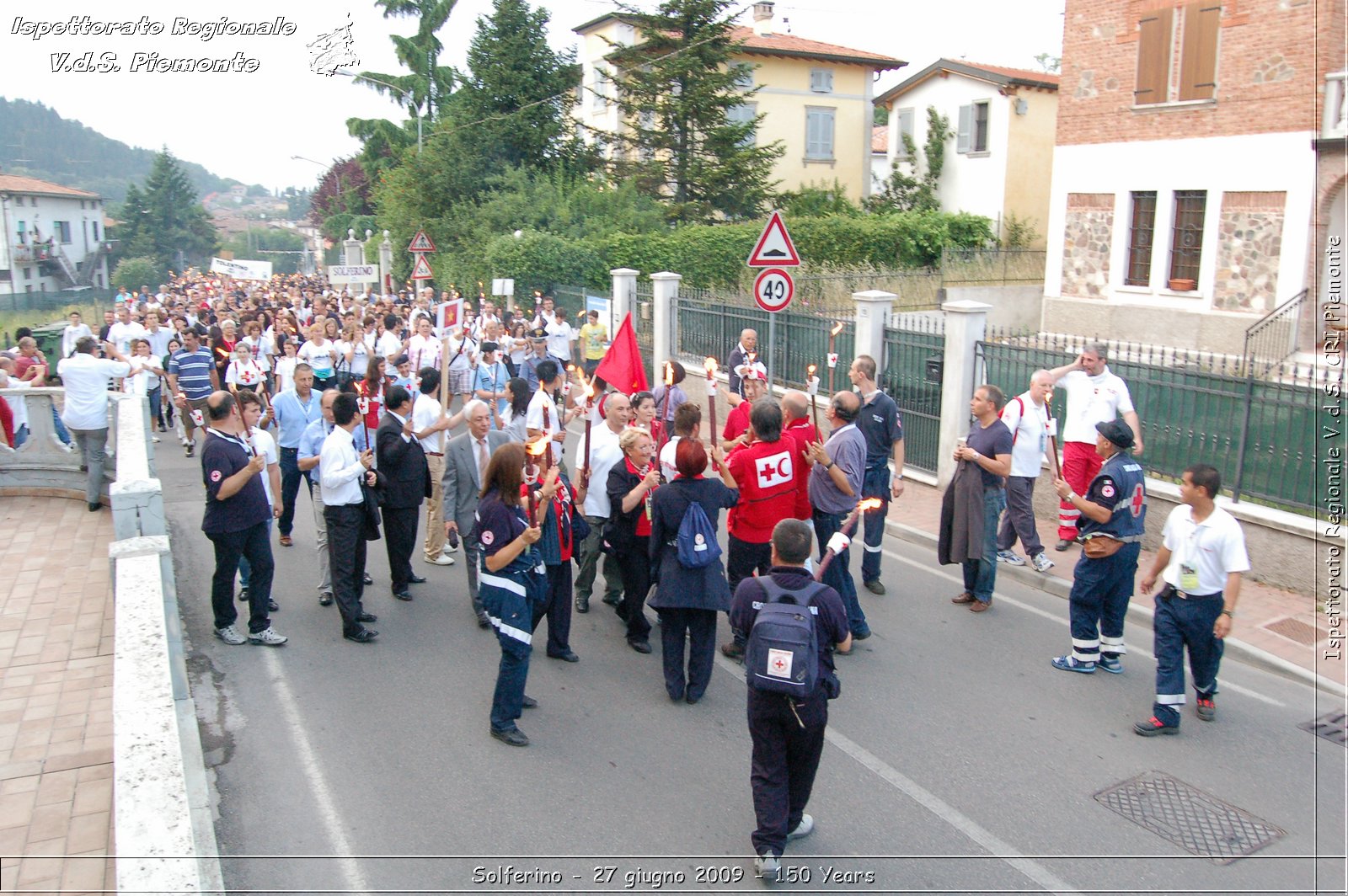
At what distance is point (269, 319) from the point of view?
684 inches

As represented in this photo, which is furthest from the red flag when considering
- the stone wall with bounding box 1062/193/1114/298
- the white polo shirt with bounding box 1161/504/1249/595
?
the stone wall with bounding box 1062/193/1114/298

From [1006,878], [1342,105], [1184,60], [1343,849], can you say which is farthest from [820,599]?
[1184,60]

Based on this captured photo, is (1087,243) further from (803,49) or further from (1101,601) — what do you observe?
(1101,601)

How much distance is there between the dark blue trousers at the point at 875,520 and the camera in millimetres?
8578

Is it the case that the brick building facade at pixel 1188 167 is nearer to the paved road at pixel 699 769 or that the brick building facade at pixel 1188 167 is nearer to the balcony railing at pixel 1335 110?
the balcony railing at pixel 1335 110

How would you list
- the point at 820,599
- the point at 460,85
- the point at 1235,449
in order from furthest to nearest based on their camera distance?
the point at 460,85 → the point at 1235,449 → the point at 820,599

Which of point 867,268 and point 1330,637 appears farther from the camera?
point 867,268

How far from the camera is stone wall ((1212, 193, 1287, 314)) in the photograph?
65.6 feet

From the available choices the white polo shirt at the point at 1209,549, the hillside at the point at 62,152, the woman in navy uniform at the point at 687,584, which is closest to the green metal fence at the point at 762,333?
the woman in navy uniform at the point at 687,584

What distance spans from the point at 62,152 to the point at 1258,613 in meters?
143

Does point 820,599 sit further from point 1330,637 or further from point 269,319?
point 269,319

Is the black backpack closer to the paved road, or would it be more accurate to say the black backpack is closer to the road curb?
the paved road

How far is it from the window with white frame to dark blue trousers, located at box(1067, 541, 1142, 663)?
106 ft

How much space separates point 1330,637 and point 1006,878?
448 centimetres
